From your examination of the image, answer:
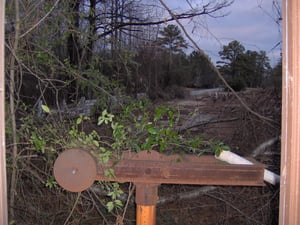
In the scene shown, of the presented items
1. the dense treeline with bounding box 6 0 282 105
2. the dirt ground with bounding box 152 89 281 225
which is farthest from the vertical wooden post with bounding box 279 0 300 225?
the dirt ground with bounding box 152 89 281 225

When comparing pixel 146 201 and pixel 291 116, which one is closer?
pixel 291 116

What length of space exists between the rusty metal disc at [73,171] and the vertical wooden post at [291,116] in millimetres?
634

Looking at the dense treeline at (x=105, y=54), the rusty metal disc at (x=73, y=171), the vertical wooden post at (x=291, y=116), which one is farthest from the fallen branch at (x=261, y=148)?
the vertical wooden post at (x=291, y=116)

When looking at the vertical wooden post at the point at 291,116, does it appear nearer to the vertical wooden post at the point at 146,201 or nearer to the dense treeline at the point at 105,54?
the vertical wooden post at the point at 146,201

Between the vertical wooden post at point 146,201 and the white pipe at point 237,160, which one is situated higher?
the white pipe at point 237,160

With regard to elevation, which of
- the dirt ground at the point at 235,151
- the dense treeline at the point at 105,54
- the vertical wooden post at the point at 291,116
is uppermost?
the dense treeline at the point at 105,54

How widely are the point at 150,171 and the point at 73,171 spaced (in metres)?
0.26

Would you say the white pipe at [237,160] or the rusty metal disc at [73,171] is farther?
the white pipe at [237,160]

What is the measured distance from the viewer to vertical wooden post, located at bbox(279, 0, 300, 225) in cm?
72

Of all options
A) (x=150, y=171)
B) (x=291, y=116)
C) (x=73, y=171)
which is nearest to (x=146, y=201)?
(x=150, y=171)

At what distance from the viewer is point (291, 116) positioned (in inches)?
28.8

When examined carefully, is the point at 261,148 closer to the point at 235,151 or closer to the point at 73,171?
the point at 235,151

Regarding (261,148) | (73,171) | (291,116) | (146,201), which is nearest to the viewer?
(291,116)

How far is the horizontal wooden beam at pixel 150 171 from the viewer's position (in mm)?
1142
